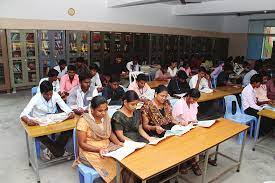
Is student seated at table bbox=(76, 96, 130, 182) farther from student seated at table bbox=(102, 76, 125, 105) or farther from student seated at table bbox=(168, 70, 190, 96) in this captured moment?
student seated at table bbox=(168, 70, 190, 96)

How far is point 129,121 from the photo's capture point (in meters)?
2.89

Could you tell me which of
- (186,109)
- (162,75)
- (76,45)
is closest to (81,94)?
(186,109)

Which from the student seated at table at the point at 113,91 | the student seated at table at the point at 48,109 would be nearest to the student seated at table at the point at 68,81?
the student seated at table at the point at 113,91

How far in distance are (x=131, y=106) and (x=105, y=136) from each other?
447 millimetres

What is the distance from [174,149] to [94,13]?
23.8 ft

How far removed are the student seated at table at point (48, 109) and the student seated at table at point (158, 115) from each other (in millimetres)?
1038

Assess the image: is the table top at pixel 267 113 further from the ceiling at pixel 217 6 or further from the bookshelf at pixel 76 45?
the bookshelf at pixel 76 45

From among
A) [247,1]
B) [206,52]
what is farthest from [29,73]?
[206,52]

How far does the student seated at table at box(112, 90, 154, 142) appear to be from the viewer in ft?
9.09

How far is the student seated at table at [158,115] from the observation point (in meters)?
3.22

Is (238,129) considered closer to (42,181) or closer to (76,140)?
(76,140)

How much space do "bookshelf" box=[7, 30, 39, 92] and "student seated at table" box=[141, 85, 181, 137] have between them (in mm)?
5614

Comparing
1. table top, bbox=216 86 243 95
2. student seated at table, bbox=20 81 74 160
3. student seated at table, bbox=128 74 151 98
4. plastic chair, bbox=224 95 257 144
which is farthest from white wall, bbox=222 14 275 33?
student seated at table, bbox=20 81 74 160

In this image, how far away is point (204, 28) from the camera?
12812 mm
